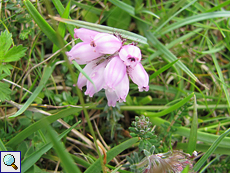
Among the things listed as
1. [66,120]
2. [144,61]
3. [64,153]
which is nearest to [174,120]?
[144,61]

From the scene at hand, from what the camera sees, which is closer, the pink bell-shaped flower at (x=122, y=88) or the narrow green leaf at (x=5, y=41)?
the pink bell-shaped flower at (x=122, y=88)

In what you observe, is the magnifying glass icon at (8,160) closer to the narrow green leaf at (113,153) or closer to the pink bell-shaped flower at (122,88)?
the narrow green leaf at (113,153)

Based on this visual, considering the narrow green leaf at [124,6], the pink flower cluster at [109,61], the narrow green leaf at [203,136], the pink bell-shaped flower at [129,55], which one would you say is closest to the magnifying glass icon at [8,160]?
the pink flower cluster at [109,61]

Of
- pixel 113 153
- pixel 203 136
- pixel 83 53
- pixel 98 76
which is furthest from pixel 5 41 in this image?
pixel 203 136

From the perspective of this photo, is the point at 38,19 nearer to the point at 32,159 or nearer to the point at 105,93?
the point at 105,93

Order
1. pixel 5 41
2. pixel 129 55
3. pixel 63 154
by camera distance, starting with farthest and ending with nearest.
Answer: pixel 5 41 < pixel 129 55 < pixel 63 154

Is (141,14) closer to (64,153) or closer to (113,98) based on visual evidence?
(113,98)

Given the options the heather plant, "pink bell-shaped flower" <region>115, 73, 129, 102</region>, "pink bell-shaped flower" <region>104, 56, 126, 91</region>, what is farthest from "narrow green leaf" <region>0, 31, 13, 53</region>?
"pink bell-shaped flower" <region>115, 73, 129, 102</region>
